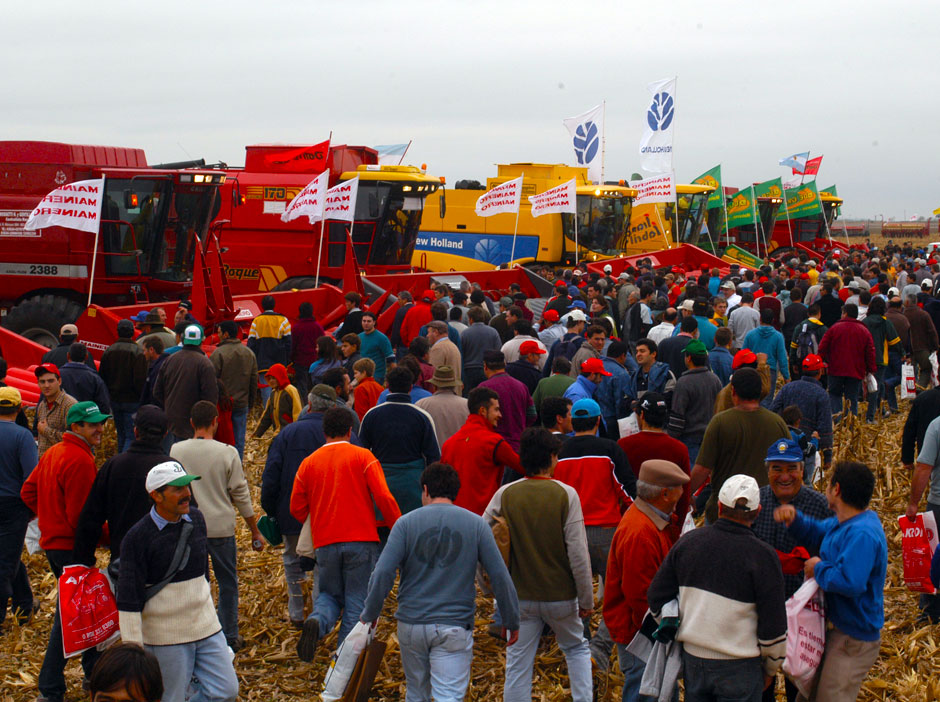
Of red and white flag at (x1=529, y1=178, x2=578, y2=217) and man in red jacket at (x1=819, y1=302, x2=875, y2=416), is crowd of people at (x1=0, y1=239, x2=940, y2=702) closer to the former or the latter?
man in red jacket at (x1=819, y1=302, x2=875, y2=416)

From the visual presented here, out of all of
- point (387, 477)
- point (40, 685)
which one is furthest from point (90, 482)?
point (387, 477)

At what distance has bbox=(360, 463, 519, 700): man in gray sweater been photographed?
5.02 meters

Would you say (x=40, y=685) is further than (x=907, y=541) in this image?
No

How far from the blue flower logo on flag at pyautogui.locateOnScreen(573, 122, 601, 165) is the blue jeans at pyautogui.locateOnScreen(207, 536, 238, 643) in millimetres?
25211

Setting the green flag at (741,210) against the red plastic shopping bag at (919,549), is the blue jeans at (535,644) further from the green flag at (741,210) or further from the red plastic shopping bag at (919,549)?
the green flag at (741,210)

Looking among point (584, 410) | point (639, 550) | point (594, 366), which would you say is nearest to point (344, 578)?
point (584, 410)

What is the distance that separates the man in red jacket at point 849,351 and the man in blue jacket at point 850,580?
23.2 feet

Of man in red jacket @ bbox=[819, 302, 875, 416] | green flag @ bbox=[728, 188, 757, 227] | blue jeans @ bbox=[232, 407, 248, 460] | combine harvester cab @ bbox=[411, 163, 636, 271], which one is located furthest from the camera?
green flag @ bbox=[728, 188, 757, 227]

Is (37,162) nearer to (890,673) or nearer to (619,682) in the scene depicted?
(619,682)

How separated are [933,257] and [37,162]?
2372 cm

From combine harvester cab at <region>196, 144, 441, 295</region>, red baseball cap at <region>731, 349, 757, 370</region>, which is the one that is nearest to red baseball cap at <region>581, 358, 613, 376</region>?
red baseball cap at <region>731, 349, 757, 370</region>

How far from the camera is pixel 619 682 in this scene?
6.25 metres

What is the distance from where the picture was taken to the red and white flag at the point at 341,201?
1686 cm

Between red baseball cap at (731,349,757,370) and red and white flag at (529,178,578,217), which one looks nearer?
red baseball cap at (731,349,757,370)
